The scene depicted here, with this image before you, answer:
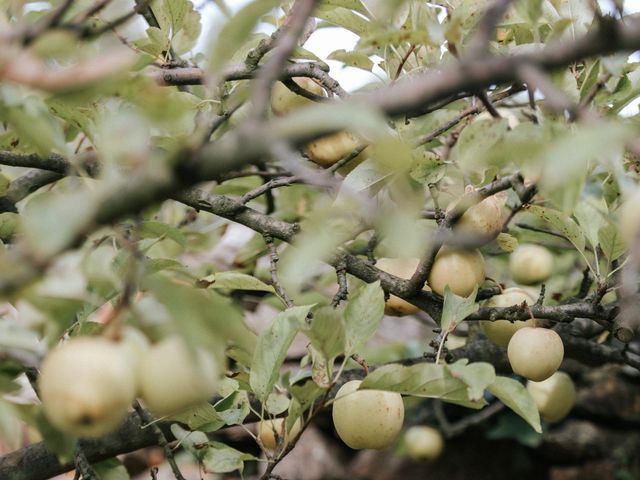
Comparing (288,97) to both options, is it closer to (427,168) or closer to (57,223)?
(427,168)

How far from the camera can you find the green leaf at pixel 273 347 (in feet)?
2.85

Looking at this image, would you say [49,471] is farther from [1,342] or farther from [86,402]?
[86,402]

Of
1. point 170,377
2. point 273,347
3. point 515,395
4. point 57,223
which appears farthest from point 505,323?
point 57,223

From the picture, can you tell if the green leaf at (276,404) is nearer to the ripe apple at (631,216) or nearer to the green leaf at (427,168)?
the green leaf at (427,168)

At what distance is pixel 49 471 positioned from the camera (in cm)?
109

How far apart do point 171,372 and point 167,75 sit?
66 cm

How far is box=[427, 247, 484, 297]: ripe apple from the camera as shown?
1.06 metres

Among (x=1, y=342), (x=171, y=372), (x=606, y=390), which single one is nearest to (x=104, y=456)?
(x=1, y=342)

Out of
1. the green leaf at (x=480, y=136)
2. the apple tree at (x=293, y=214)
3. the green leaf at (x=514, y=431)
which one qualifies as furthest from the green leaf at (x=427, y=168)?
the green leaf at (x=514, y=431)

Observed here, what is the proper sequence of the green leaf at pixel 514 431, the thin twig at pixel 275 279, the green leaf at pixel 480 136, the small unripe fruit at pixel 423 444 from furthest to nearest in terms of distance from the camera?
the green leaf at pixel 514 431 < the small unripe fruit at pixel 423 444 < the thin twig at pixel 275 279 < the green leaf at pixel 480 136

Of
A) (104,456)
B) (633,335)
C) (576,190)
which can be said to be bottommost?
(104,456)

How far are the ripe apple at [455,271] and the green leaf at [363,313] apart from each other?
0.24 meters

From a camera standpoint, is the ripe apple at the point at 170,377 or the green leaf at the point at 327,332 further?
the green leaf at the point at 327,332

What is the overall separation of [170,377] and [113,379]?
0.13 ft
